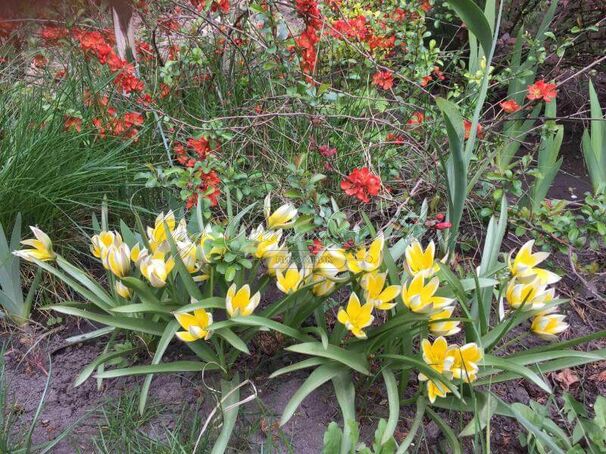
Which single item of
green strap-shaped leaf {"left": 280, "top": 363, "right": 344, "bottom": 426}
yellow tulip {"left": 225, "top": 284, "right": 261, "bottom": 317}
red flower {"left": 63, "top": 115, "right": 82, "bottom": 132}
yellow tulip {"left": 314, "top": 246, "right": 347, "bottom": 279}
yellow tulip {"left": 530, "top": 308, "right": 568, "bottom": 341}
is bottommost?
yellow tulip {"left": 530, "top": 308, "right": 568, "bottom": 341}

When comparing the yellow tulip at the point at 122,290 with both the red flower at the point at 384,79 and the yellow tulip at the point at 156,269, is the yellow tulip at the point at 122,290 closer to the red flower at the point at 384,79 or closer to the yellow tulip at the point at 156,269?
the yellow tulip at the point at 156,269

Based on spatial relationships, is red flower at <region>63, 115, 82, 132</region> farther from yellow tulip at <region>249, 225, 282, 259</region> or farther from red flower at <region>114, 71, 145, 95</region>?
yellow tulip at <region>249, 225, 282, 259</region>

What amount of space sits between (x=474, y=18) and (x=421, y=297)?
73cm

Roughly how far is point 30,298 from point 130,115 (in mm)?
820

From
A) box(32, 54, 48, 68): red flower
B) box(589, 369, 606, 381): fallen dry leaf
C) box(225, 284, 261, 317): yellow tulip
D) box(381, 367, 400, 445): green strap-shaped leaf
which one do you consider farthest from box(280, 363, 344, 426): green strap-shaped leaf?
box(32, 54, 48, 68): red flower

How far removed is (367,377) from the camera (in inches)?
64.2

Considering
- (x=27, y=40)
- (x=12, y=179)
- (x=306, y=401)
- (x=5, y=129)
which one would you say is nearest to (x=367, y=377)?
(x=306, y=401)

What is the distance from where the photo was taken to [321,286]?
1538 millimetres

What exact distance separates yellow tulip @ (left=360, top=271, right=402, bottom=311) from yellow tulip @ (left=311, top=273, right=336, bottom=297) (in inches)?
3.7

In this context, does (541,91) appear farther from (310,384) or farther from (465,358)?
(310,384)

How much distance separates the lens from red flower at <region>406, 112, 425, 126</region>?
7.84 feet

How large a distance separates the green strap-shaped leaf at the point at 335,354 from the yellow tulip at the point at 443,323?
21 centimetres

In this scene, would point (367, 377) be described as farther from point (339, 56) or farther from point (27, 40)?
point (27, 40)

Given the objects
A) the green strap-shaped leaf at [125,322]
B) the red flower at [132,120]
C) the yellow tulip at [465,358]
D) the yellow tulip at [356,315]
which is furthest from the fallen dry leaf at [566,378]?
the red flower at [132,120]
